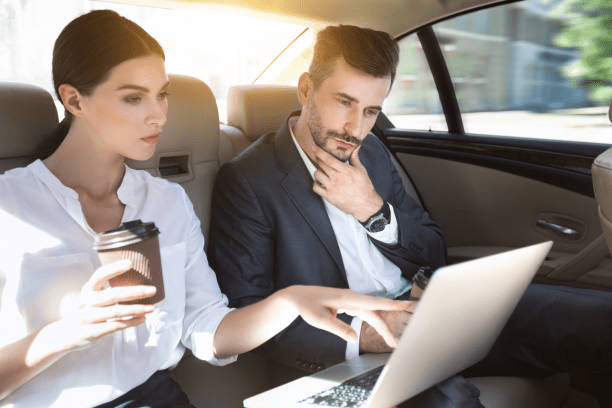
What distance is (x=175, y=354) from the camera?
1.32 m

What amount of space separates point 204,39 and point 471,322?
1.71 m

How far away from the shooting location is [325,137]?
64.3 inches

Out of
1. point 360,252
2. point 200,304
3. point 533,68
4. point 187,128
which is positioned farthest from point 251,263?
point 533,68

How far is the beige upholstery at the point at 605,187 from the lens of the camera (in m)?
1.14

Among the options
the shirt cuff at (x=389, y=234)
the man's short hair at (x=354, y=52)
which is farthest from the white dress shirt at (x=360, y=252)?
the man's short hair at (x=354, y=52)

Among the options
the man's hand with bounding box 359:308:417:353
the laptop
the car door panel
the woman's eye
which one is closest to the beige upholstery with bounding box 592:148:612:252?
the laptop

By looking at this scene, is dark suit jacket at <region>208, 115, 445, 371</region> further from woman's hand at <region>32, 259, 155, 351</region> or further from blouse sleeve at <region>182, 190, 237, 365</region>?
woman's hand at <region>32, 259, 155, 351</region>

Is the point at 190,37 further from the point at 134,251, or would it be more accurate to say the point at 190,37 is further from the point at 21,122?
the point at 134,251

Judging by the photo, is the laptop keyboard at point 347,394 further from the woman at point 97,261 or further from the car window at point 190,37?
the car window at point 190,37

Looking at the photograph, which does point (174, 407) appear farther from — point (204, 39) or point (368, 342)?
point (204, 39)

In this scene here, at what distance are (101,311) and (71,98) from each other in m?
0.50

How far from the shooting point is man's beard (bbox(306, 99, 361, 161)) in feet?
5.34

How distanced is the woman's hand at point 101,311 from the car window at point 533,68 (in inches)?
72.9

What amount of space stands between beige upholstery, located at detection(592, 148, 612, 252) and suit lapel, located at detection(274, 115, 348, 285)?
2.17ft
